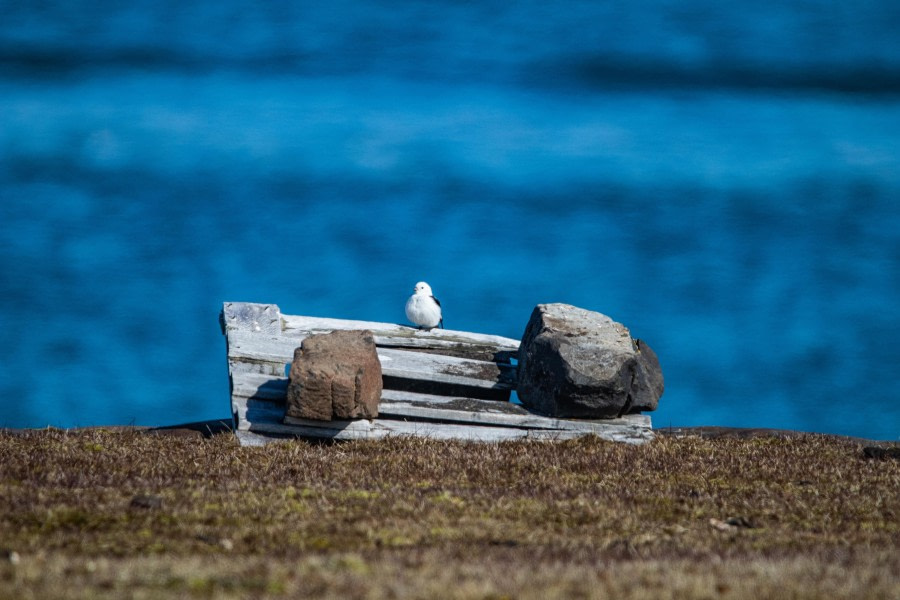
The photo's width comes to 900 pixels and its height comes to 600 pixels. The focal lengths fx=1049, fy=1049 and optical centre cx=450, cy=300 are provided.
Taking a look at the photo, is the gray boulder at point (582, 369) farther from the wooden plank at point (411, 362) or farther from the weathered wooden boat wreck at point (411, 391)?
the wooden plank at point (411, 362)

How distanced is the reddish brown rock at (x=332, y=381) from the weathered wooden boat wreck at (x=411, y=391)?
0.26 meters

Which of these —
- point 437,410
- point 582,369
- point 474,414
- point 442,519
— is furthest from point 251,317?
point 442,519

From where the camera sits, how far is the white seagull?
483 inches

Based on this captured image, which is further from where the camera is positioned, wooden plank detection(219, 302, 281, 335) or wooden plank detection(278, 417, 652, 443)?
wooden plank detection(219, 302, 281, 335)

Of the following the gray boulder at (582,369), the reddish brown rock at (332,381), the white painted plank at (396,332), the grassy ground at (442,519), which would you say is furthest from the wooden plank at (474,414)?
the white painted plank at (396,332)

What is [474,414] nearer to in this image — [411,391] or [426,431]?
[426,431]

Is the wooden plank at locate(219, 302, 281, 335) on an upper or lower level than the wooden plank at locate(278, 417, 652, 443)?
upper

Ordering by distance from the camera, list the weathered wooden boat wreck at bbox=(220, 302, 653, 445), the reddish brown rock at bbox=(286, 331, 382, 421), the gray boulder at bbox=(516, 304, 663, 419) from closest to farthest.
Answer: the reddish brown rock at bbox=(286, 331, 382, 421)
the weathered wooden boat wreck at bbox=(220, 302, 653, 445)
the gray boulder at bbox=(516, 304, 663, 419)

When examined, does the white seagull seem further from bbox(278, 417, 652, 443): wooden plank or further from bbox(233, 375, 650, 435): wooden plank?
bbox(278, 417, 652, 443): wooden plank

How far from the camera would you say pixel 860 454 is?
1084cm

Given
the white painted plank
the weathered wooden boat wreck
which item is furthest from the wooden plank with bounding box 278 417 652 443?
the white painted plank

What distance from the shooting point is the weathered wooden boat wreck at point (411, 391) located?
10391 millimetres

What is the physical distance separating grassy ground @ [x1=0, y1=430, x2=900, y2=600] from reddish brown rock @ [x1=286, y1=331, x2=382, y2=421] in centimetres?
38

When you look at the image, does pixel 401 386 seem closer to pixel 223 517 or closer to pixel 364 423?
pixel 364 423
